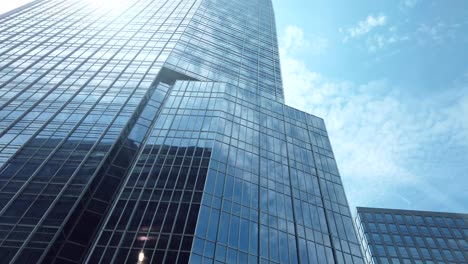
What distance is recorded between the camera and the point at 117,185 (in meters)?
36.2

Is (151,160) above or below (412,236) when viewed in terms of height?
below

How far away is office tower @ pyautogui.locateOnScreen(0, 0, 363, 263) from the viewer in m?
30.0

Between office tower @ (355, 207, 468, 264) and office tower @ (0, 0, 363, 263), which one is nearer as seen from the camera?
office tower @ (0, 0, 363, 263)

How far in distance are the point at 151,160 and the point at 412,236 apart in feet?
211

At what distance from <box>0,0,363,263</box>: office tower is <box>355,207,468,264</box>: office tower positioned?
3360 centimetres

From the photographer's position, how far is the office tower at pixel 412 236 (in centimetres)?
7444

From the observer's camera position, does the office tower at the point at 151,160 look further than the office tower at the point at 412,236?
No

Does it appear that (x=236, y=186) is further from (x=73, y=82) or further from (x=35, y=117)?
(x=73, y=82)

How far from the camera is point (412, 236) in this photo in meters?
79.2

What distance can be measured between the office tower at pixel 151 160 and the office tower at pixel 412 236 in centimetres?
3360

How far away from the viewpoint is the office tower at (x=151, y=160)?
1179 inches

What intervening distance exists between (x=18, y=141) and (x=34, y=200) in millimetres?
9200

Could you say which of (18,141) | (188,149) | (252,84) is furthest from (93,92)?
(252,84)

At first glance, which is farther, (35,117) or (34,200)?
(35,117)
